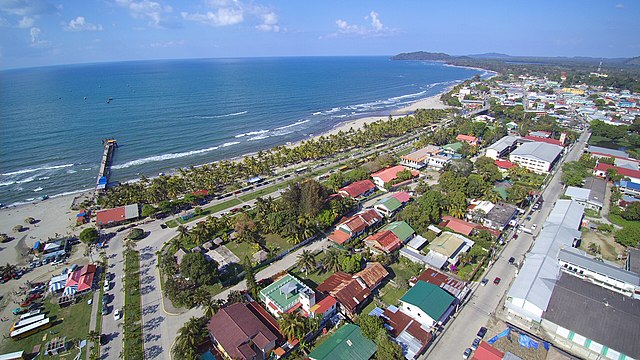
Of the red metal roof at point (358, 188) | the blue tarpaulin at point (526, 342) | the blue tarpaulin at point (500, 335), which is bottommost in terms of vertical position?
the blue tarpaulin at point (500, 335)

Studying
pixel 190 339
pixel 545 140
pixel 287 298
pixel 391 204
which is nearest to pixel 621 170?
pixel 545 140

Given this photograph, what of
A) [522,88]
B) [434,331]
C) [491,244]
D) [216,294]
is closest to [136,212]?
[216,294]

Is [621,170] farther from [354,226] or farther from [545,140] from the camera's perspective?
[354,226]

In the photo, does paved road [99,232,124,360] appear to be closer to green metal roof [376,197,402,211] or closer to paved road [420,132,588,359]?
paved road [420,132,588,359]

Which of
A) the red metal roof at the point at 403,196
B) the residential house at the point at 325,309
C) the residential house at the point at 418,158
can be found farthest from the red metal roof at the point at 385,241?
the residential house at the point at 418,158

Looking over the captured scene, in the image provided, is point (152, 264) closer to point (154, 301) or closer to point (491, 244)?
point (154, 301)

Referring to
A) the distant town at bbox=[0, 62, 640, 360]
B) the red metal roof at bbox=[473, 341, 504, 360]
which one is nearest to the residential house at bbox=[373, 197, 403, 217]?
the distant town at bbox=[0, 62, 640, 360]

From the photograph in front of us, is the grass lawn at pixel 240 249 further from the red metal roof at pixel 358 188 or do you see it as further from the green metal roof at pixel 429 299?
the green metal roof at pixel 429 299

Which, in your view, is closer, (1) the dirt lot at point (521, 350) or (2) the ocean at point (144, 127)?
(1) the dirt lot at point (521, 350)
